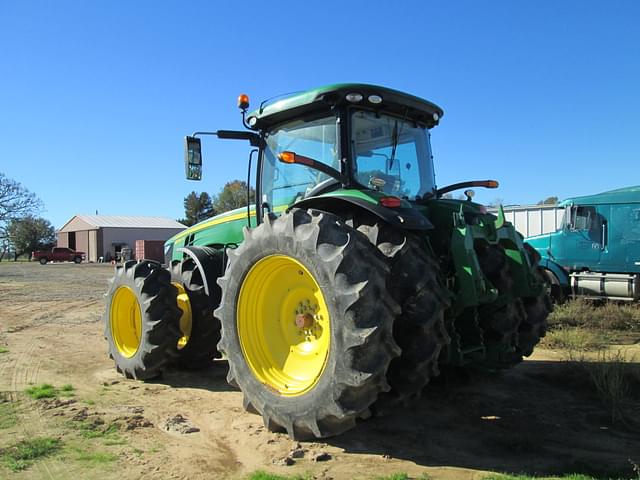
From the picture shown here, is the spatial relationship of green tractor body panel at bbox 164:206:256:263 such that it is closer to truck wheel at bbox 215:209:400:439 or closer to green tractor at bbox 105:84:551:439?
green tractor at bbox 105:84:551:439

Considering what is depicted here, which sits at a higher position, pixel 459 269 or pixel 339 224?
pixel 339 224

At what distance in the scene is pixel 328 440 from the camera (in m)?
4.25

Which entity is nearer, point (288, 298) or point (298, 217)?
point (298, 217)

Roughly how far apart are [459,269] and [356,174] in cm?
126

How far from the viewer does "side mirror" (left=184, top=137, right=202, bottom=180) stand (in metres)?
5.95

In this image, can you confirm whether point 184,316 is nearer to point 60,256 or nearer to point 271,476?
point 271,476

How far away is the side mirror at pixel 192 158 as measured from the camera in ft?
19.5

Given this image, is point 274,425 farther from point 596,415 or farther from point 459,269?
point 596,415

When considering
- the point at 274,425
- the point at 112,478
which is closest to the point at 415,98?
the point at 274,425

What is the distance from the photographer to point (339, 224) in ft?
13.3

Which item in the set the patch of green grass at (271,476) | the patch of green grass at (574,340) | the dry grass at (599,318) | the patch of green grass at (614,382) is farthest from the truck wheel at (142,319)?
the dry grass at (599,318)

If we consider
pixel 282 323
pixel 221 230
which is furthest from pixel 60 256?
pixel 282 323

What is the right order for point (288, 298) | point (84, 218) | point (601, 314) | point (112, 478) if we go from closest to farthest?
point (112, 478)
point (288, 298)
point (601, 314)
point (84, 218)

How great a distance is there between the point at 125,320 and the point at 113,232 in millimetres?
59007
